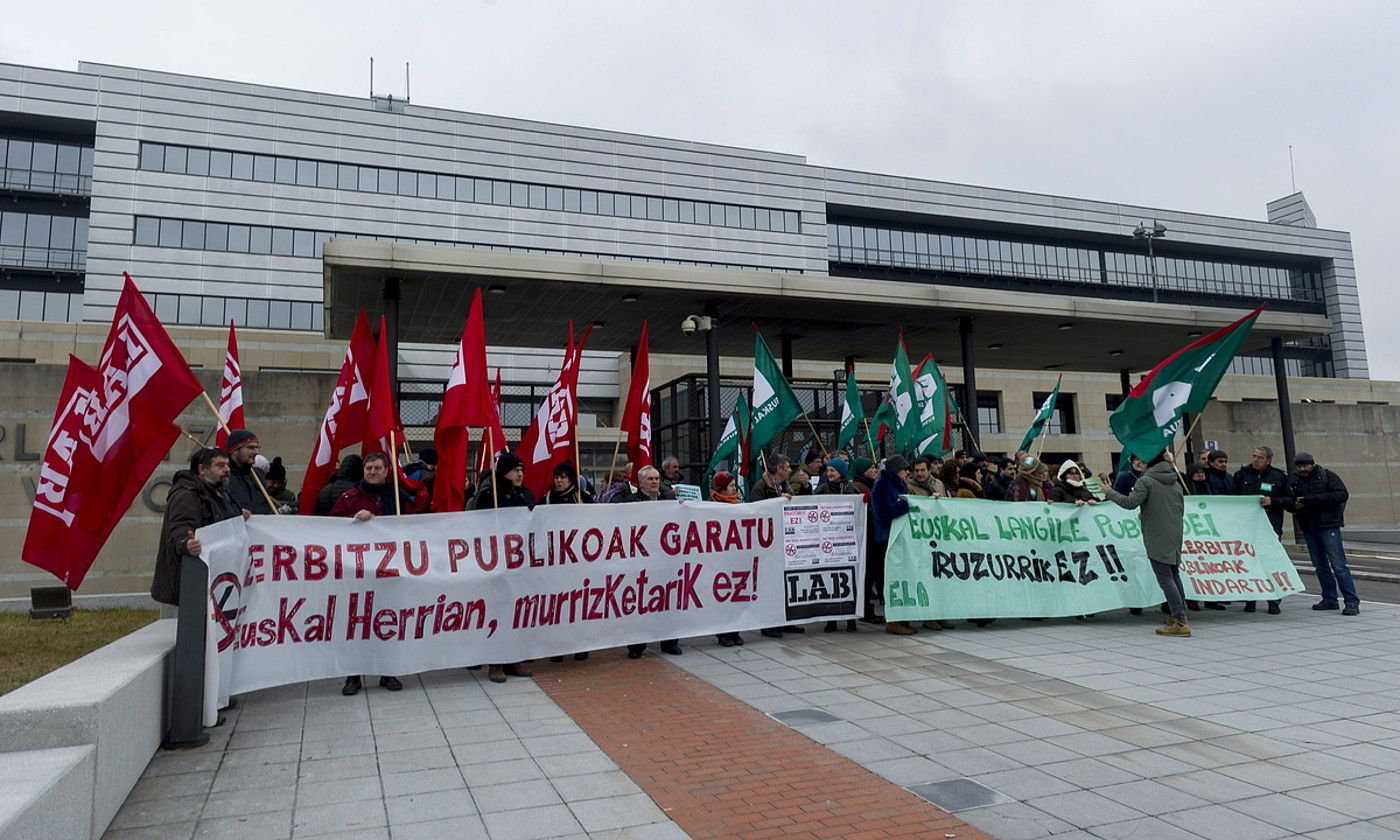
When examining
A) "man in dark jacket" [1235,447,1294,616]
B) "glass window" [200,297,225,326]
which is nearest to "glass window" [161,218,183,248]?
"glass window" [200,297,225,326]

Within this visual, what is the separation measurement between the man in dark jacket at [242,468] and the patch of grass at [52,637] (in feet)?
7.65

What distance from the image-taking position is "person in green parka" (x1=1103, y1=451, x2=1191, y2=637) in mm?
8648

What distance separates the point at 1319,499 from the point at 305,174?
43950 mm

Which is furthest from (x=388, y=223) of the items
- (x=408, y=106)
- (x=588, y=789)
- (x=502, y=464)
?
(x=588, y=789)

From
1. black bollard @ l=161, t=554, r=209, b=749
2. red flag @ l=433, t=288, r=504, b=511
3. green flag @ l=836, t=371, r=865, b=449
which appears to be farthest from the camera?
green flag @ l=836, t=371, r=865, b=449

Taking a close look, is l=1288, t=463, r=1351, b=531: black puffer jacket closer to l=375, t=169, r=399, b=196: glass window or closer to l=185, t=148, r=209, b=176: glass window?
l=375, t=169, r=399, b=196: glass window

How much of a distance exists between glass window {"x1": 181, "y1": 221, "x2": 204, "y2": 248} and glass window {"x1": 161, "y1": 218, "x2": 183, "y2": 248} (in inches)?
9.8

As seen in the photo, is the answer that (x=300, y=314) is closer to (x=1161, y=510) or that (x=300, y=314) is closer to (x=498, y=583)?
(x=498, y=583)

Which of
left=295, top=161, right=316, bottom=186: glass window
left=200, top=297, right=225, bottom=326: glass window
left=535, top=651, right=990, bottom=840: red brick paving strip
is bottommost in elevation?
left=535, top=651, right=990, bottom=840: red brick paving strip

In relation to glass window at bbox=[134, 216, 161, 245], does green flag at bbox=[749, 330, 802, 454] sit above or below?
below

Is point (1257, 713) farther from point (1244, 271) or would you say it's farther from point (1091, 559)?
A: point (1244, 271)

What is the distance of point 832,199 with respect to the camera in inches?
2100

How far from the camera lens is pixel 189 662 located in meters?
5.41

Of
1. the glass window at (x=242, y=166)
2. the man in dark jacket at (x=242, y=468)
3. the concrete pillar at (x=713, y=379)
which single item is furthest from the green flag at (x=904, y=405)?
the glass window at (x=242, y=166)
